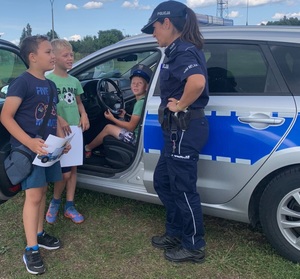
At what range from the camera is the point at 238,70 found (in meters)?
2.82

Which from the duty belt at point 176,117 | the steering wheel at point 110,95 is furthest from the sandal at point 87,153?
the duty belt at point 176,117

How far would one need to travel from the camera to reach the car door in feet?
8.54

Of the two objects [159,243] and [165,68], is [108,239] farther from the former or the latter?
[165,68]

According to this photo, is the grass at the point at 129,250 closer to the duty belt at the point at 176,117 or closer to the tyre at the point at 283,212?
the tyre at the point at 283,212

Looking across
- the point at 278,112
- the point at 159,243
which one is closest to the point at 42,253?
the point at 159,243

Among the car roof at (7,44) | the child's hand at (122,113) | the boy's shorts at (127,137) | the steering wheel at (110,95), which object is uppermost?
→ the car roof at (7,44)

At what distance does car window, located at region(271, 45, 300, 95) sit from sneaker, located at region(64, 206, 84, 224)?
6.73ft

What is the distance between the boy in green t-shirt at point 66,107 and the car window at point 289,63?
158cm

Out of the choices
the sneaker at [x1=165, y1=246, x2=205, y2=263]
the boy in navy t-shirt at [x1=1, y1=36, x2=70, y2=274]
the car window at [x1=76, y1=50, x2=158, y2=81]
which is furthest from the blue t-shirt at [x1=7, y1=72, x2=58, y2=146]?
the sneaker at [x1=165, y1=246, x2=205, y2=263]

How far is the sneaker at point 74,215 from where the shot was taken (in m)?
3.50

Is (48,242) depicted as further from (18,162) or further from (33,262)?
(18,162)

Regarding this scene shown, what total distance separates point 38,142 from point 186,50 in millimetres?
1121

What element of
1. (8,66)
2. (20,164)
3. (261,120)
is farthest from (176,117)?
(8,66)

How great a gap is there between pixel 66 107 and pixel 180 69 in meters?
1.18
